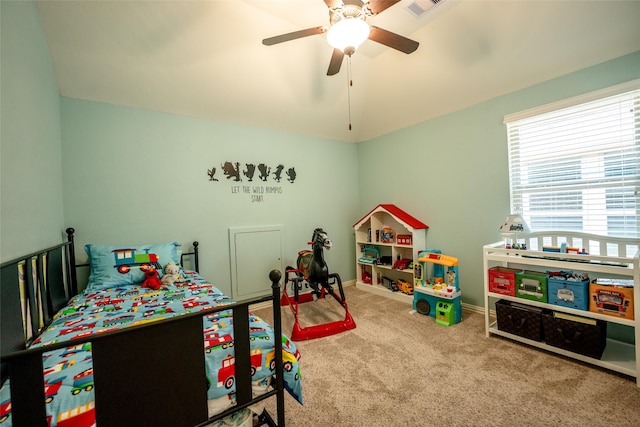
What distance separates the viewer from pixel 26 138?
5.02 ft

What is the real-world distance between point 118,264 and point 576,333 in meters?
3.64

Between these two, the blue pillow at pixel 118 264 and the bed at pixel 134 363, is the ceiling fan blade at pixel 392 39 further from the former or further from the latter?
the blue pillow at pixel 118 264

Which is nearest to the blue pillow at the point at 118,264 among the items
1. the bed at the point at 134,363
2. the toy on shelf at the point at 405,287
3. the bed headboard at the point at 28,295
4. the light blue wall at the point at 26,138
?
the bed headboard at the point at 28,295

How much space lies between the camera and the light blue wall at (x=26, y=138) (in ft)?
4.20

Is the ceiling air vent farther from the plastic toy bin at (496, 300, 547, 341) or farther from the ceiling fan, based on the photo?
the plastic toy bin at (496, 300, 547, 341)

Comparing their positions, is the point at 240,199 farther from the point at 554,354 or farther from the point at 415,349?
the point at 554,354

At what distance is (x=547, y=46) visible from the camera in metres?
2.15

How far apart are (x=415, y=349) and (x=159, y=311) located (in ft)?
6.40

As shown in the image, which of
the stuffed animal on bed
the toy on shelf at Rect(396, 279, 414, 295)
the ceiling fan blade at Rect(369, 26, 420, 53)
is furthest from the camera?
the toy on shelf at Rect(396, 279, 414, 295)

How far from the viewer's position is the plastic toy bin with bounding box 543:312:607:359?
1.81 metres

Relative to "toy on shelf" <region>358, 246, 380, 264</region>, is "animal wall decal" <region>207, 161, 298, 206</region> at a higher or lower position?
higher

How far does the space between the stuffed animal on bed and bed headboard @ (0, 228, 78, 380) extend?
2.23 feet

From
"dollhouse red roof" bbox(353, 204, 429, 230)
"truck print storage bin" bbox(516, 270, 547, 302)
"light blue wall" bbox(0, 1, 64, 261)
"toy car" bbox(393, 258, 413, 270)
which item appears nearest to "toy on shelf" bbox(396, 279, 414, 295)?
"toy car" bbox(393, 258, 413, 270)

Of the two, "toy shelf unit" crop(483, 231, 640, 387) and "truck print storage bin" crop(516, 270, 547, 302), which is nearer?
"toy shelf unit" crop(483, 231, 640, 387)
